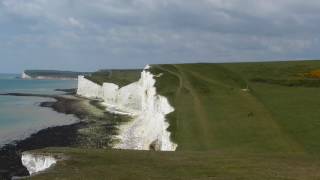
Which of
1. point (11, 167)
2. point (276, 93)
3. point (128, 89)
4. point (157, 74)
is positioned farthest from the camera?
point (128, 89)

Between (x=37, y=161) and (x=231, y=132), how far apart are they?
14227mm

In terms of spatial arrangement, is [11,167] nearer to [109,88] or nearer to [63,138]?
[63,138]

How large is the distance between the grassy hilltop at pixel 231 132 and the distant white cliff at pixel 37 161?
3.36ft

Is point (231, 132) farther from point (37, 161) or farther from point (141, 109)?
point (141, 109)

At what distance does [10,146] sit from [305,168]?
4101 cm

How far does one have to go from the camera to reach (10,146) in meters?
57.2

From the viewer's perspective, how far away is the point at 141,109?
99.5 meters

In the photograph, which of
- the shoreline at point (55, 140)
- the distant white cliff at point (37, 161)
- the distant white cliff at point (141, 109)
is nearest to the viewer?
the distant white cliff at point (37, 161)

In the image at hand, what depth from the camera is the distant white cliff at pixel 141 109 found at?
48.2 m

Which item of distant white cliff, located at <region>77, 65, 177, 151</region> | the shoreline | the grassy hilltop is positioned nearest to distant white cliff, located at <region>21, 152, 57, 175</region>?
the grassy hilltop

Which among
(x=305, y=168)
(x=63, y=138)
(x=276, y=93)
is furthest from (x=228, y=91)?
(x=305, y=168)

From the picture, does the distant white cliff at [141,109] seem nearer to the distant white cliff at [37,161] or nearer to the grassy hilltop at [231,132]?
the grassy hilltop at [231,132]

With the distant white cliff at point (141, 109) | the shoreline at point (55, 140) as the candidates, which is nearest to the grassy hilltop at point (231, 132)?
the distant white cliff at point (141, 109)

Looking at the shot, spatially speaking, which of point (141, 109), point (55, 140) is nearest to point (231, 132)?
point (55, 140)
